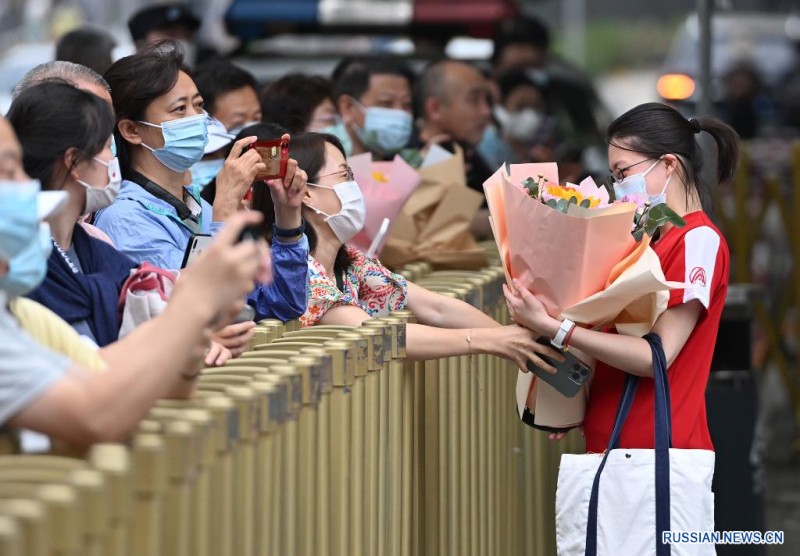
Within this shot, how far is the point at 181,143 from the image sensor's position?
4539 millimetres

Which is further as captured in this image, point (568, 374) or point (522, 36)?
point (522, 36)

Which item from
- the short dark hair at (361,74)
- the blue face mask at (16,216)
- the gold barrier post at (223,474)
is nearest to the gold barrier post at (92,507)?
the gold barrier post at (223,474)

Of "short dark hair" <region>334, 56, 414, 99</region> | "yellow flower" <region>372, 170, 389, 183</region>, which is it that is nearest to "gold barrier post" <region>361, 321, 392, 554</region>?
"yellow flower" <region>372, 170, 389, 183</region>

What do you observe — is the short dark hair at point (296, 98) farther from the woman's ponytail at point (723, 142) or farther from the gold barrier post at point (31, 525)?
the gold barrier post at point (31, 525)

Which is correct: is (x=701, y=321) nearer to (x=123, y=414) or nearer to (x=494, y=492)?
(x=494, y=492)

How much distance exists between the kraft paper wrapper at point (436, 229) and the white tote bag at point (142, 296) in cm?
223

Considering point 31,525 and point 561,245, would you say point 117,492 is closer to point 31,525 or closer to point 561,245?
point 31,525

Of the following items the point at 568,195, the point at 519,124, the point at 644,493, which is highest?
the point at 519,124

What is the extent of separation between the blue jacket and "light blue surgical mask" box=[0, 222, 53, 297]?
1.33 metres

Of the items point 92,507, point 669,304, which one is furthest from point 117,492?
point 669,304

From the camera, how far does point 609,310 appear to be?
395 cm

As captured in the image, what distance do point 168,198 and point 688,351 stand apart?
1584mm

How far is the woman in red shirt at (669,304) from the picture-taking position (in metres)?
4.00

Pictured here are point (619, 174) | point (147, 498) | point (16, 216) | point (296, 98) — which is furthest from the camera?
point (296, 98)
